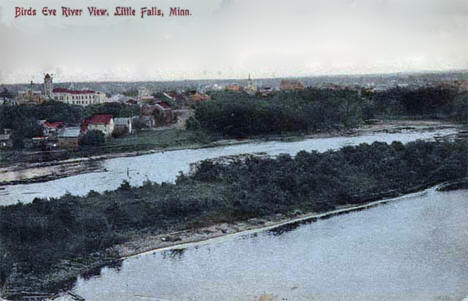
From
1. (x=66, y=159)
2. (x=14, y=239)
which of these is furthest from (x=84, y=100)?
(x=14, y=239)

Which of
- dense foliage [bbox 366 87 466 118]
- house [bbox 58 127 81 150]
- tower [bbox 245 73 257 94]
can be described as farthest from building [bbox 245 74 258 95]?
dense foliage [bbox 366 87 466 118]

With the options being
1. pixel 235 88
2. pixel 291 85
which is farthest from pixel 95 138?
pixel 291 85

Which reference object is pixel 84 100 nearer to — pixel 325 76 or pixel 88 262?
pixel 88 262

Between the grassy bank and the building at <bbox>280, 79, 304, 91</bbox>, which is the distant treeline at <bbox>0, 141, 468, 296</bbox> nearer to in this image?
the grassy bank

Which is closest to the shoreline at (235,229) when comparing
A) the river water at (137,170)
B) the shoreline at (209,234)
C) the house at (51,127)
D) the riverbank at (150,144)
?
the shoreline at (209,234)

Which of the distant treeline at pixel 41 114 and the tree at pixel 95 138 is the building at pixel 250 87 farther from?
the tree at pixel 95 138
